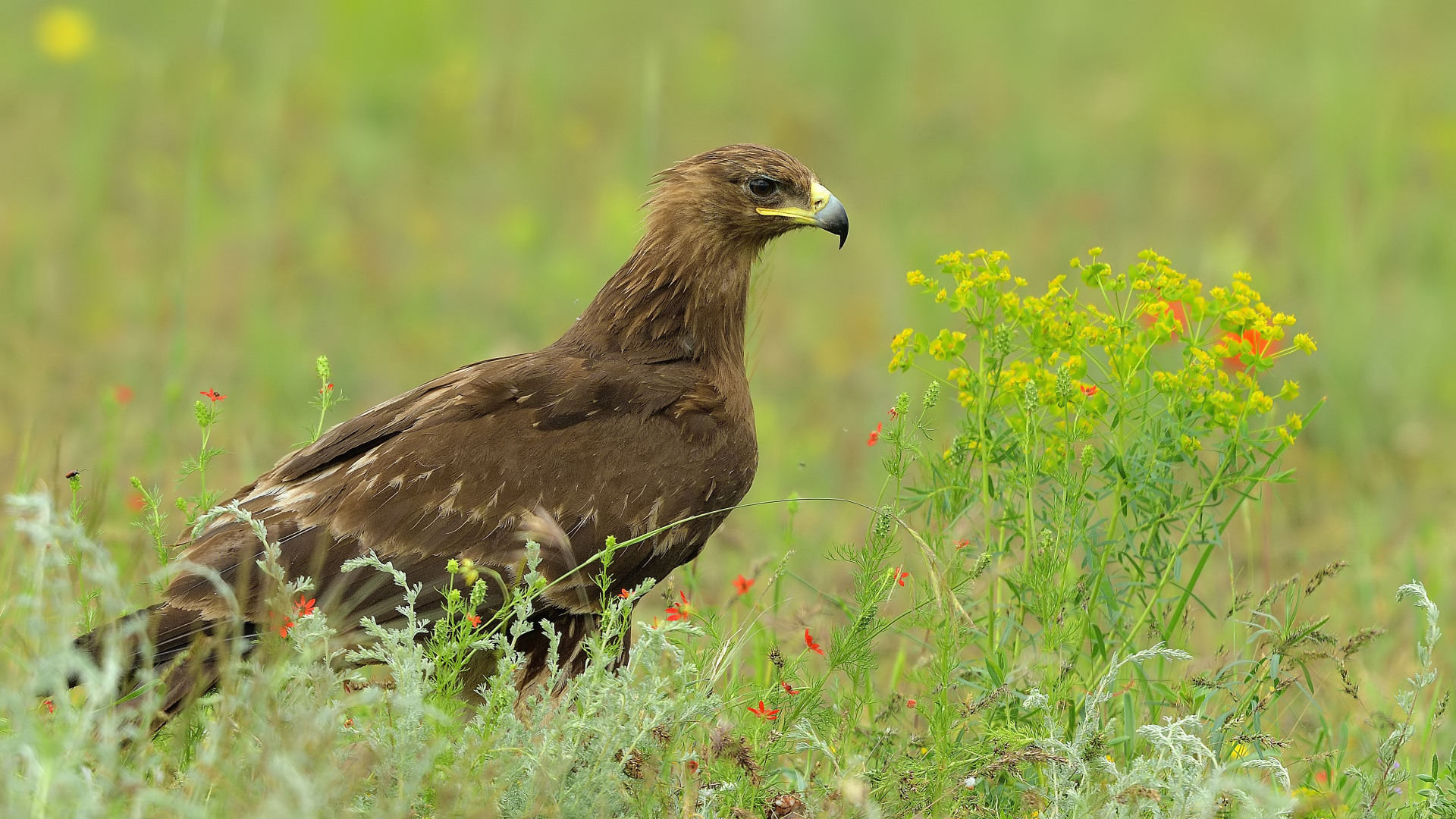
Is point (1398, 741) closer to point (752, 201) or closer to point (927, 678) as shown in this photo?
point (927, 678)

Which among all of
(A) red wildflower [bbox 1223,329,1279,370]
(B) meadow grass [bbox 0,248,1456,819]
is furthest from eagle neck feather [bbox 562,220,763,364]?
(A) red wildflower [bbox 1223,329,1279,370]

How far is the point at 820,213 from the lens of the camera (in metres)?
4.24

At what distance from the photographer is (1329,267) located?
7574mm

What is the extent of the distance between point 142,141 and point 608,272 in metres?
3.35

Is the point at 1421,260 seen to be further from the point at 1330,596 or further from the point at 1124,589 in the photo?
the point at 1124,589

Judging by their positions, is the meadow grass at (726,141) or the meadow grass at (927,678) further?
the meadow grass at (726,141)

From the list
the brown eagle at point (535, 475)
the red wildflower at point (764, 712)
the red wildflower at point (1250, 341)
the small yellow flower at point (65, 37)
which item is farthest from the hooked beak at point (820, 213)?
the small yellow flower at point (65, 37)

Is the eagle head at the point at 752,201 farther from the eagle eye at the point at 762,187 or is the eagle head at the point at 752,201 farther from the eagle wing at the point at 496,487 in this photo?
the eagle wing at the point at 496,487

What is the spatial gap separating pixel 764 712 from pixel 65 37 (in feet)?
28.4

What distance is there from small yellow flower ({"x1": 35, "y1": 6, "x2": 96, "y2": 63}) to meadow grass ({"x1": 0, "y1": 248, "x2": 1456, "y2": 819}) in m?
7.30

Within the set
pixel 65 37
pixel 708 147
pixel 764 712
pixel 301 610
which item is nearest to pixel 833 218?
pixel 764 712

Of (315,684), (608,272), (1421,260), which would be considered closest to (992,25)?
(1421,260)

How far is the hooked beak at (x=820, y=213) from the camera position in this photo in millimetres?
4227

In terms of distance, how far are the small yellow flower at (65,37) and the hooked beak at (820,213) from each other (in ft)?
23.9
